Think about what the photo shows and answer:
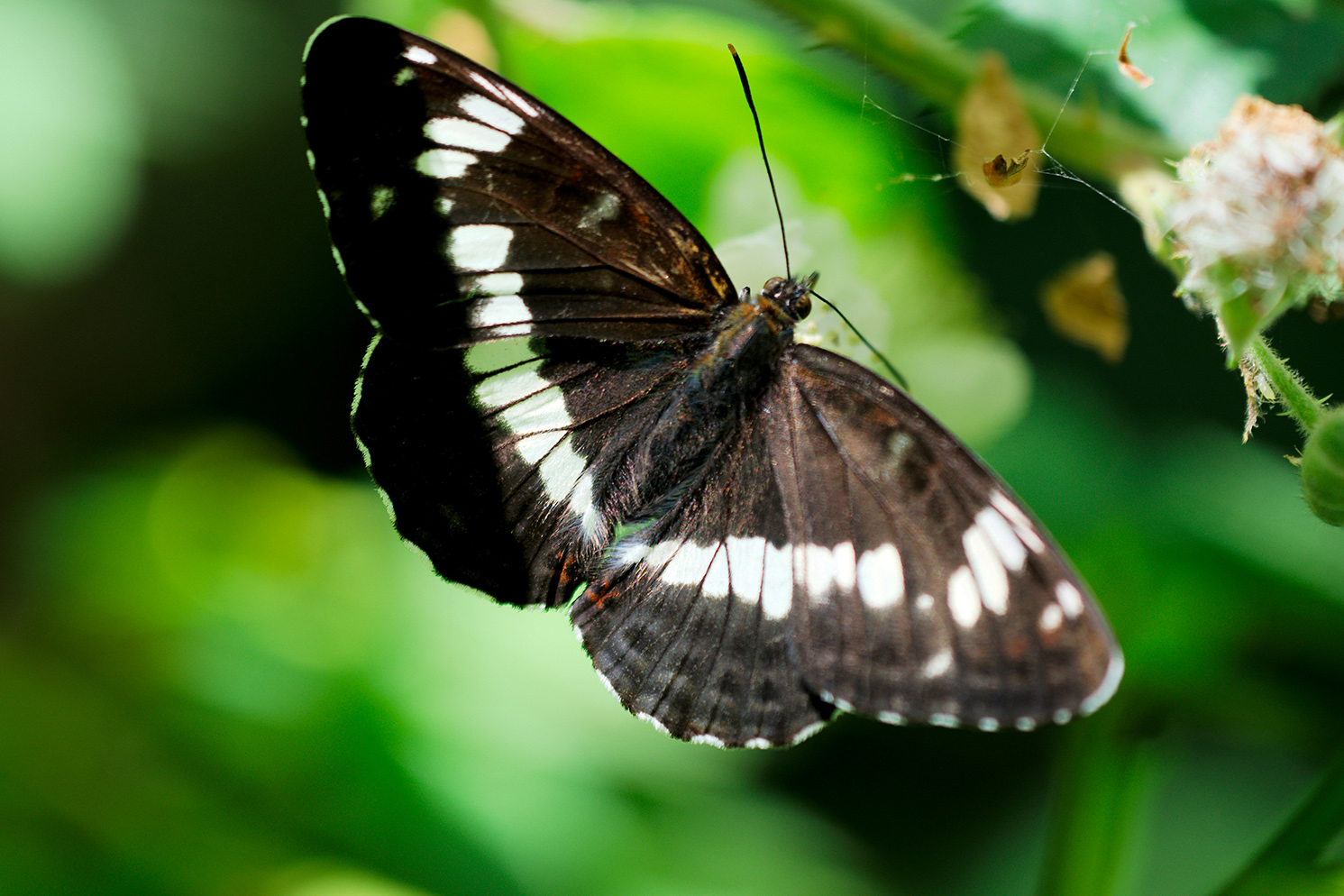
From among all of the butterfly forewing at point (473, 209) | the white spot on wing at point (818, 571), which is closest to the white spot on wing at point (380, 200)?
the butterfly forewing at point (473, 209)

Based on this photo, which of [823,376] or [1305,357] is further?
[1305,357]

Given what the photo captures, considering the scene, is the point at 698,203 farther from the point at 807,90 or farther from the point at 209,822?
the point at 209,822

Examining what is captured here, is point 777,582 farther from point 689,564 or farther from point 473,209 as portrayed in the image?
point 473,209

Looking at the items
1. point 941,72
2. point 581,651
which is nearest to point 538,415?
point 581,651

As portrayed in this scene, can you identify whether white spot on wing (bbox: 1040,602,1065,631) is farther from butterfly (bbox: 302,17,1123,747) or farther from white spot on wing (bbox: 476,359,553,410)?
white spot on wing (bbox: 476,359,553,410)

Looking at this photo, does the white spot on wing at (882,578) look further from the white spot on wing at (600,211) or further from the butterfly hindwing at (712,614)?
the white spot on wing at (600,211)

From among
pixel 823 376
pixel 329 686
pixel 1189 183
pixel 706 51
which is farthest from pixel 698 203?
pixel 329 686
